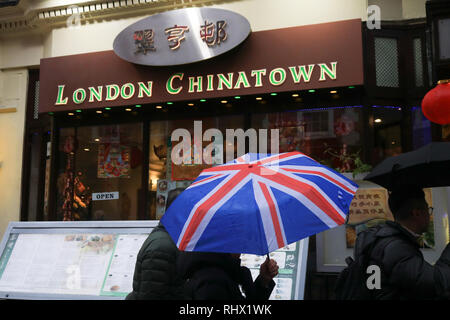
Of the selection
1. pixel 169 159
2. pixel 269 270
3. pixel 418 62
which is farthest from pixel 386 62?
pixel 269 270

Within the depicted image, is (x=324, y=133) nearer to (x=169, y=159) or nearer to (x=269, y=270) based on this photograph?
(x=169, y=159)

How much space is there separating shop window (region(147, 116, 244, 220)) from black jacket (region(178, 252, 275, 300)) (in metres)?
6.24

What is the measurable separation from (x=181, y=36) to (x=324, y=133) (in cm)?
332

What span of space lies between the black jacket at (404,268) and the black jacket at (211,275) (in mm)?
852

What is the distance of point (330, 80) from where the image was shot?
8086 millimetres

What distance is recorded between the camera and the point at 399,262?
270cm

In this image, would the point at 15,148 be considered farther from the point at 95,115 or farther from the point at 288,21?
the point at 288,21

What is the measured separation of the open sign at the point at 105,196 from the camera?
9930mm

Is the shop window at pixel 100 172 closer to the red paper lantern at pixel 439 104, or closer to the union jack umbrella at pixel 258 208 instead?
the red paper lantern at pixel 439 104

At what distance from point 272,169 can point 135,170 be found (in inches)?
284

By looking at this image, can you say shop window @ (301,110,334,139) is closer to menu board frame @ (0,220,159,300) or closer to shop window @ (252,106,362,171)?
shop window @ (252,106,362,171)
